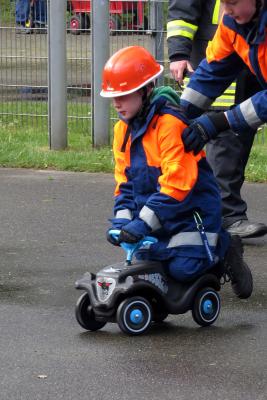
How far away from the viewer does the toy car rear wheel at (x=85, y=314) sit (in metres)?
5.02

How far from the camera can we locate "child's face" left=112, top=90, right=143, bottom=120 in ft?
16.5

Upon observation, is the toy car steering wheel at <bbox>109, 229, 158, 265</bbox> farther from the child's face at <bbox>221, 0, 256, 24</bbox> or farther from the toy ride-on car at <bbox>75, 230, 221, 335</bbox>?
the child's face at <bbox>221, 0, 256, 24</bbox>

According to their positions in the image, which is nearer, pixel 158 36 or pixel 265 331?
pixel 265 331

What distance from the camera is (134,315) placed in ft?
16.1

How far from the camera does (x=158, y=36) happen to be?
10578mm

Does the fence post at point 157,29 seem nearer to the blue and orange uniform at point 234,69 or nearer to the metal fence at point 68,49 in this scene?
the metal fence at point 68,49

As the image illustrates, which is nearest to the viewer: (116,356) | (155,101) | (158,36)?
(116,356)

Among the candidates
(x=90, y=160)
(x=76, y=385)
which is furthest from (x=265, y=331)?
(x=90, y=160)

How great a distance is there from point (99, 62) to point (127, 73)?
4.91 metres

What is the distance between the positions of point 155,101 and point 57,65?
4.93 m

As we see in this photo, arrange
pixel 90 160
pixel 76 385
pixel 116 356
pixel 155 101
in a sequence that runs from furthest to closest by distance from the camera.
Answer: pixel 90 160, pixel 155 101, pixel 116 356, pixel 76 385

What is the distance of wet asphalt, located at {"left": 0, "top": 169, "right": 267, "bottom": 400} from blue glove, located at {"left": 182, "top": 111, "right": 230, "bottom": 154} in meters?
0.85

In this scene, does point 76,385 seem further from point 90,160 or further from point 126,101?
point 90,160

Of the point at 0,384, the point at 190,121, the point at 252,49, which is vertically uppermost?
the point at 252,49
